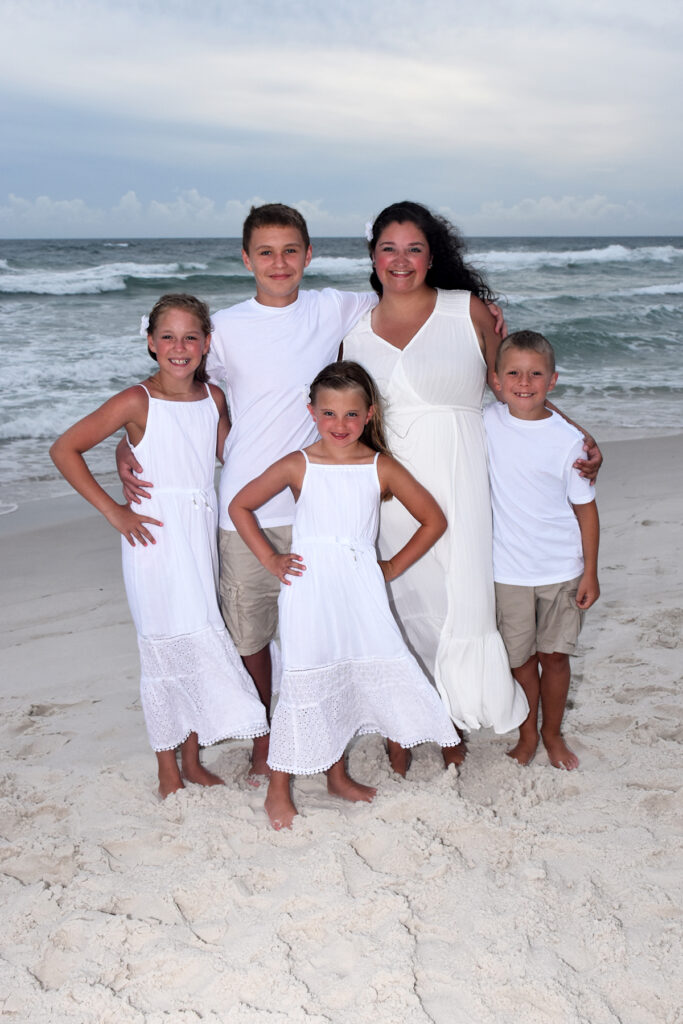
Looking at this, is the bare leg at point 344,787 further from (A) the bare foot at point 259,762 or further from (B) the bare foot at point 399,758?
(A) the bare foot at point 259,762

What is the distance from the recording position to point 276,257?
2.84 meters

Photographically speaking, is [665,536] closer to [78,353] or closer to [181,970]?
[181,970]

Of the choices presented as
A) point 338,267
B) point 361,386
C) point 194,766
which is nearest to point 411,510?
point 361,386

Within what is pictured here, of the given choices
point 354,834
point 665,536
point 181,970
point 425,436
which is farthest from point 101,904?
point 665,536

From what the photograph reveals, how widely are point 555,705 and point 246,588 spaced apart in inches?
44.3

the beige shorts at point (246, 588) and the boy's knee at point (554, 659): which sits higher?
the beige shorts at point (246, 588)

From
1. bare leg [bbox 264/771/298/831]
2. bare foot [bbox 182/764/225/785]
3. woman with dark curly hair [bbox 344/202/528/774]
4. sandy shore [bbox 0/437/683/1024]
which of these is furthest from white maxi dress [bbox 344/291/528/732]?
bare foot [bbox 182/764/225/785]

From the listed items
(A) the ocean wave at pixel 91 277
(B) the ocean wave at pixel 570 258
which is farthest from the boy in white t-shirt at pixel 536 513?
(B) the ocean wave at pixel 570 258

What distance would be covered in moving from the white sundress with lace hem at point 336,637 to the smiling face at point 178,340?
485 mm

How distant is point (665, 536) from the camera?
17.3 feet

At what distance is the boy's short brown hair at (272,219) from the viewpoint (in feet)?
9.32

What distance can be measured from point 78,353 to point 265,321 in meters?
10.4

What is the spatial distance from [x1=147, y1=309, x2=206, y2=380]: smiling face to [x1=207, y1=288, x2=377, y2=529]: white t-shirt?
0.37 feet

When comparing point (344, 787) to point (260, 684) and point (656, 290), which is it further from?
point (656, 290)
